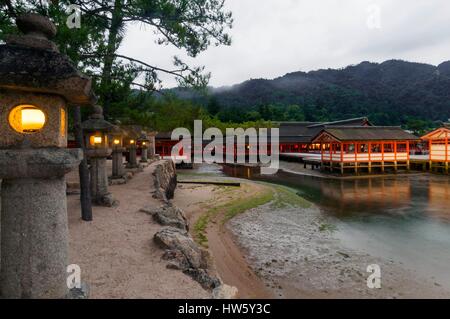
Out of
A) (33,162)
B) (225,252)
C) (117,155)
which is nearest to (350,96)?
(117,155)

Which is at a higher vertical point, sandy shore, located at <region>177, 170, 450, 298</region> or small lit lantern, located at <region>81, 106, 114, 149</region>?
small lit lantern, located at <region>81, 106, 114, 149</region>

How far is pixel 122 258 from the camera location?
5453 millimetres

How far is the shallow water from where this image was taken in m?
8.30

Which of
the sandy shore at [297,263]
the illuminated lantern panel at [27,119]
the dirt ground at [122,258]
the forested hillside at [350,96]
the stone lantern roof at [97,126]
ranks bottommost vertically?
the sandy shore at [297,263]

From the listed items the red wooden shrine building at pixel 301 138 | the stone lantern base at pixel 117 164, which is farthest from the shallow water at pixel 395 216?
the red wooden shrine building at pixel 301 138

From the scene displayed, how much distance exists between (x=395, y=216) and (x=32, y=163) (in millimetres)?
14143

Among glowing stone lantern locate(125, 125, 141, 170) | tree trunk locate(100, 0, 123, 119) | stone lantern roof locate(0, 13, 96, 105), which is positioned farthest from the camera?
glowing stone lantern locate(125, 125, 141, 170)

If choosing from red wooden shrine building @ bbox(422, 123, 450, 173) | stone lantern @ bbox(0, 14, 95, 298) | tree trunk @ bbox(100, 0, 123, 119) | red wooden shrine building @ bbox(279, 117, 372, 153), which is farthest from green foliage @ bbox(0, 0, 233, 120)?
red wooden shrine building @ bbox(279, 117, 372, 153)

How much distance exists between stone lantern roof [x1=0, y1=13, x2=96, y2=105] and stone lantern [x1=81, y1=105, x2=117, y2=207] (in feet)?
20.8

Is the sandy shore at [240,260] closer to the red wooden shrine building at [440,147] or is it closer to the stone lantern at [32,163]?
the stone lantern at [32,163]

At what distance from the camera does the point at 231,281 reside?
6684 mm

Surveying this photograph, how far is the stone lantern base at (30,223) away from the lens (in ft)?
9.29

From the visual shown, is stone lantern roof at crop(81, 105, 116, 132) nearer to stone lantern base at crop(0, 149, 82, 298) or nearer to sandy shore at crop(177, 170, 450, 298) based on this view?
sandy shore at crop(177, 170, 450, 298)
